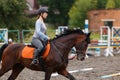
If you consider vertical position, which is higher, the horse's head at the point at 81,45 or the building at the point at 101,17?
the horse's head at the point at 81,45

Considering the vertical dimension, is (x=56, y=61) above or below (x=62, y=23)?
above

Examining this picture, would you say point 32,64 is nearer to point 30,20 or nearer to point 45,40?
point 45,40

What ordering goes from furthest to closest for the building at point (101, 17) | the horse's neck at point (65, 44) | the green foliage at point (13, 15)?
the building at point (101, 17), the green foliage at point (13, 15), the horse's neck at point (65, 44)

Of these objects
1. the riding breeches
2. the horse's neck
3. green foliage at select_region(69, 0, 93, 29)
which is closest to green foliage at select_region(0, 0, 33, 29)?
the horse's neck

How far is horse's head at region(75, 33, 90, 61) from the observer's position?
29.4ft

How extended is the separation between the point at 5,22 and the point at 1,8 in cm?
117

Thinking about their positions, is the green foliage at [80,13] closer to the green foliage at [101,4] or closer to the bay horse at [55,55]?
the green foliage at [101,4]

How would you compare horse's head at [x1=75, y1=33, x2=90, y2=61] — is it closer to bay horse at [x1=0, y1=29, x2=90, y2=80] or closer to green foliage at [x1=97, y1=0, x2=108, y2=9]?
bay horse at [x1=0, y1=29, x2=90, y2=80]

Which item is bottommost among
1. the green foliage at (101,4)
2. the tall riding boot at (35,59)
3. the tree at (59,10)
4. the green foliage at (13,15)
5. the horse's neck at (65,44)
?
the tree at (59,10)

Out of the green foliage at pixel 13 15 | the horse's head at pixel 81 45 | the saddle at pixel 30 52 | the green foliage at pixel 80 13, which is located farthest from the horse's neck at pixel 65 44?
the green foliage at pixel 80 13

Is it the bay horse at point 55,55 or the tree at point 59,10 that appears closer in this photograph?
the bay horse at point 55,55

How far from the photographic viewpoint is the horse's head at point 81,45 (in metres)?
8.95

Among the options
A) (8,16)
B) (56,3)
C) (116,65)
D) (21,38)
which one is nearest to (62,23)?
(56,3)

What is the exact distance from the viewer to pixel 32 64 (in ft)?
29.2
